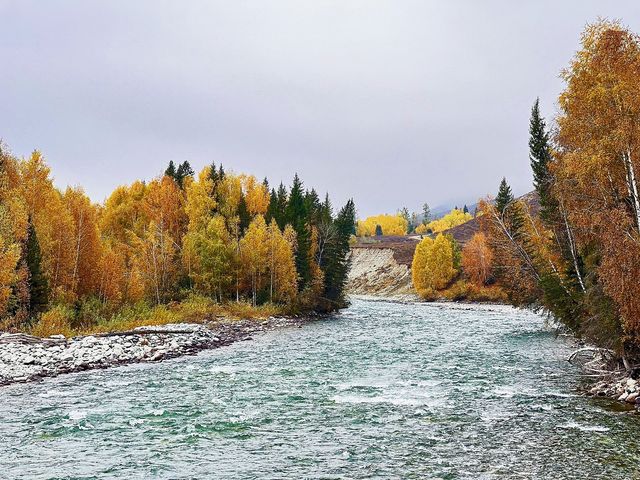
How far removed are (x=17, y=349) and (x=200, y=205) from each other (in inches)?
1547

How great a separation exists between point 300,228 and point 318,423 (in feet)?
177

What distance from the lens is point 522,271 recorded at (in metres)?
35.4

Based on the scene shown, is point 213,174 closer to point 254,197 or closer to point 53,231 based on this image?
point 254,197

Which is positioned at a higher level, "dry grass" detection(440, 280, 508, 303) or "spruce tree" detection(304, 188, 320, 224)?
"spruce tree" detection(304, 188, 320, 224)

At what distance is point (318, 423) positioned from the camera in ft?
53.0

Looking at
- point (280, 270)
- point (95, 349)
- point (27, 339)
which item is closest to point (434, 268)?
point (280, 270)

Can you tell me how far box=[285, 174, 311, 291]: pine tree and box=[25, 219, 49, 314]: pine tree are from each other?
Result: 32.2 m

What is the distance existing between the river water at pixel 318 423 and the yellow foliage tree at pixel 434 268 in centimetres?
7727

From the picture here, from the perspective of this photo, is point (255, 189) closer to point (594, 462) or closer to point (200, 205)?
point (200, 205)

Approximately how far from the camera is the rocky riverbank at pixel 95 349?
2405cm

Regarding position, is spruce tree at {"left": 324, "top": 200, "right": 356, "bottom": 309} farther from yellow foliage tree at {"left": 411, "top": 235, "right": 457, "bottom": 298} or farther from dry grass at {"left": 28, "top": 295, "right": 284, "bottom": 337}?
yellow foliage tree at {"left": 411, "top": 235, "right": 457, "bottom": 298}

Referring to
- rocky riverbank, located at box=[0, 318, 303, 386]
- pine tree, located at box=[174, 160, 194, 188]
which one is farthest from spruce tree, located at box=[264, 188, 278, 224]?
rocky riverbank, located at box=[0, 318, 303, 386]

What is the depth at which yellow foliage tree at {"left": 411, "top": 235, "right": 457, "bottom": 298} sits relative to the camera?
105 metres

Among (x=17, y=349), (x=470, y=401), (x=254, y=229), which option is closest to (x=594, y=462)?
(x=470, y=401)
